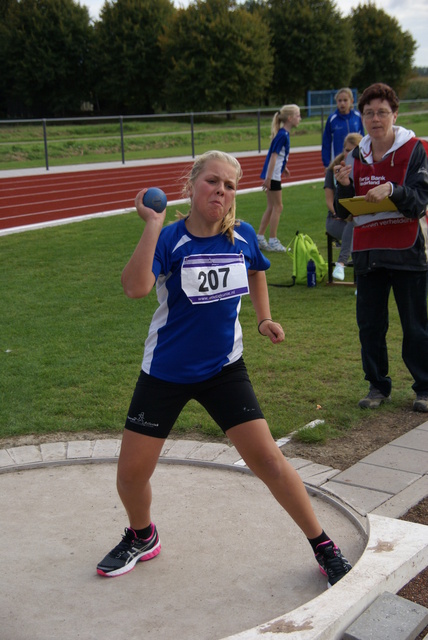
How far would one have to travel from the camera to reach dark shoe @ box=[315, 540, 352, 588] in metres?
3.16

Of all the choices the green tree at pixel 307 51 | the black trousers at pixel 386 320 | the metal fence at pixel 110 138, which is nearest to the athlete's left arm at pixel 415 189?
the black trousers at pixel 386 320

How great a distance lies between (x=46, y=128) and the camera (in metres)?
23.5

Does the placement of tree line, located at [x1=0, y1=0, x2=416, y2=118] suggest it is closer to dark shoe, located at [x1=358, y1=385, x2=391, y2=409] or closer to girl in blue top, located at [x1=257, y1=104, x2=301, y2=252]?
girl in blue top, located at [x1=257, y1=104, x2=301, y2=252]

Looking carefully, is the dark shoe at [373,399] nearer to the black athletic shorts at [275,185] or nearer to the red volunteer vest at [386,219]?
the red volunteer vest at [386,219]

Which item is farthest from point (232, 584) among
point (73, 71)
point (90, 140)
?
point (73, 71)

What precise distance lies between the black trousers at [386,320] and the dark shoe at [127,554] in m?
2.50

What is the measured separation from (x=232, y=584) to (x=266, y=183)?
845 cm

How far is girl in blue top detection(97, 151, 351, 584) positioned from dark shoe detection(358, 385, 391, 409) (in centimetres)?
226

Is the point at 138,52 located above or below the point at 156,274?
above

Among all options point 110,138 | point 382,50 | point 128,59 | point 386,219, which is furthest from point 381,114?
point 382,50

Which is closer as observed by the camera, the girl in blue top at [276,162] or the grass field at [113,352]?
the grass field at [113,352]

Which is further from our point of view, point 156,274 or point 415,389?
point 415,389

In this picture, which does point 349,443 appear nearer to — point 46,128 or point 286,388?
point 286,388

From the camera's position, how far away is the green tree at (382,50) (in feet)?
253
